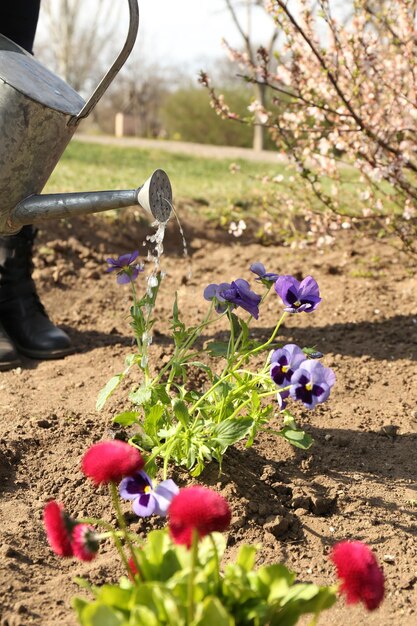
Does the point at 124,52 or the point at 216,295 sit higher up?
the point at 124,52

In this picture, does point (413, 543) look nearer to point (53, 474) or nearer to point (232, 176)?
point (53, 474)

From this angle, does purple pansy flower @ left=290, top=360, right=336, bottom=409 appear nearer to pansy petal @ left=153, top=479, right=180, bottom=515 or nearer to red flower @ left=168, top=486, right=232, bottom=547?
pansy petal @ left=153, top=479, right=180, bottom=515

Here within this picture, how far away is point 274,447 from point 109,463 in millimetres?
994

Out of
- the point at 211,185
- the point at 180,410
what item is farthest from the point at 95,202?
the point at 211,185

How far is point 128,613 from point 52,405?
1250mm

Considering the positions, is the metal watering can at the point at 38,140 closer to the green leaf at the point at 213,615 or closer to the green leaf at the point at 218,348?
the green leaf at the point at 218,348

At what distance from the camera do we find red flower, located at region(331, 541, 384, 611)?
110cm

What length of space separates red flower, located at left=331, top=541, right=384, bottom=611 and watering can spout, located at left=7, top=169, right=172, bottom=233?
956 mm

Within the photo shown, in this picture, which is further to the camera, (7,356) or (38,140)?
(7,356)

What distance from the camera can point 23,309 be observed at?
288 centimetres

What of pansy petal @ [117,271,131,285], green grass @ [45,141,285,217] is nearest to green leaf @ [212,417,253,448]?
pansy petal @ [117,271,131,285]

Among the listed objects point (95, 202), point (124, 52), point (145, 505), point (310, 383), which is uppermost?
point (124, 52)

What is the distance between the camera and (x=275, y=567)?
1.19 metres

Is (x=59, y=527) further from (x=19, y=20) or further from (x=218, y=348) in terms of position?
(x=19, y=20)
